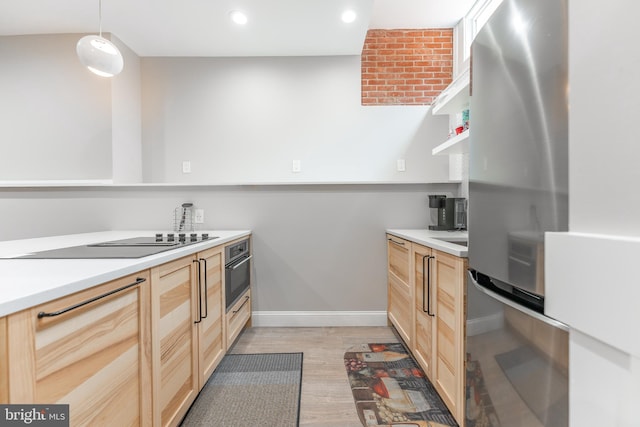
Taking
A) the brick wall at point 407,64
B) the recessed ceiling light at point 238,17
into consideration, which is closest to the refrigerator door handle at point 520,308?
the brick wall at point 407,64

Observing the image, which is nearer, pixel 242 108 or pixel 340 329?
pixel 340 329

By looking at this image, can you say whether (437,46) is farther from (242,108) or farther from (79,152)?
(79,152)

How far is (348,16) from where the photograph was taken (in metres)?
2.27

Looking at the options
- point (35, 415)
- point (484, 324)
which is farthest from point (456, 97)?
point (35, 415)

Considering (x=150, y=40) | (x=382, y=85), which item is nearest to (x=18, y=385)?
(x=150, y=40)

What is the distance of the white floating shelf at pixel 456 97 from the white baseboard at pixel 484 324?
5.00 ft

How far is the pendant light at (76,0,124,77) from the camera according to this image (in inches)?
68.6

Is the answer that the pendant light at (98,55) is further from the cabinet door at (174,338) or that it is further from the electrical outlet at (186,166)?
the cabinet door at (174,338)

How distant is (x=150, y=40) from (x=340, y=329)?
2.99 metres

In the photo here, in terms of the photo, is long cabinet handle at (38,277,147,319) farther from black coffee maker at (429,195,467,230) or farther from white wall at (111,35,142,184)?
black coffee maker at (429,195,467,230)

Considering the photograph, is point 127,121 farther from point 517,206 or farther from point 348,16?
point 517,206

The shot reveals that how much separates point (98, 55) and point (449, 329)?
2444 millimetres

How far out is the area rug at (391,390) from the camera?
1.52 m

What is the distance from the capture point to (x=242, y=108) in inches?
111
